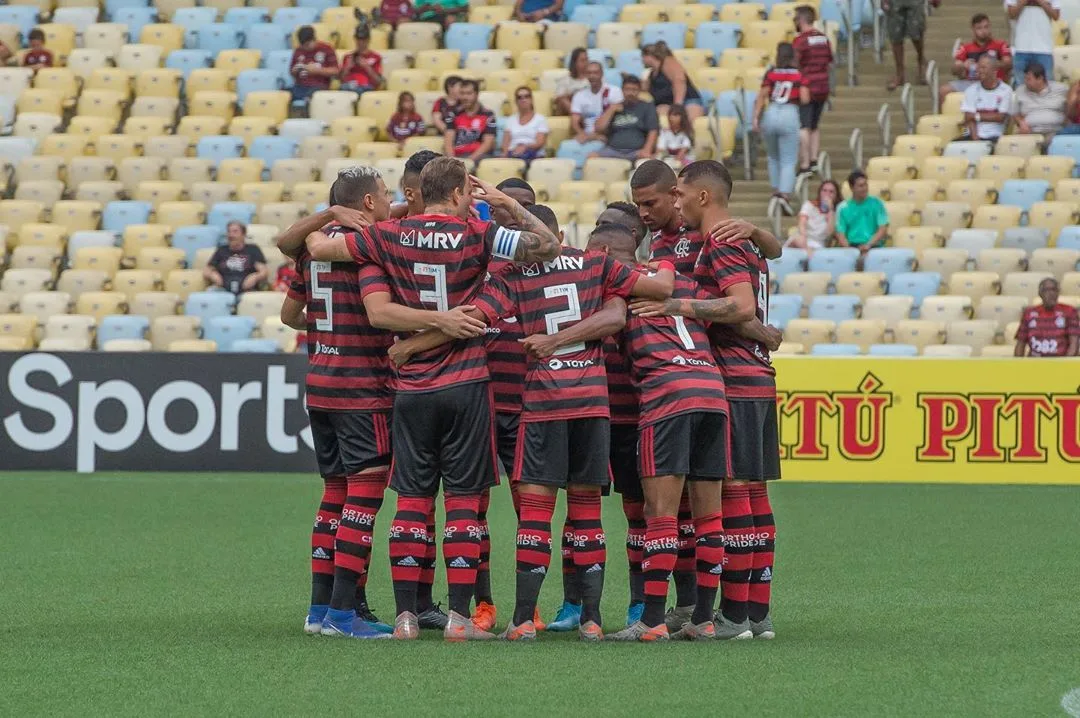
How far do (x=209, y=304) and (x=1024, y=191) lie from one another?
8.44 meters

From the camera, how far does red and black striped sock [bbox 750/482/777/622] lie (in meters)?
7.55

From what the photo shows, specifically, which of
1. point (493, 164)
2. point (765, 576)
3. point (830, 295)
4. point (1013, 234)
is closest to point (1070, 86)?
point (1013, 234)

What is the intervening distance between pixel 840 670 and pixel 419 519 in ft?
6.07

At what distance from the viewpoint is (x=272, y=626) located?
7719 millimetres

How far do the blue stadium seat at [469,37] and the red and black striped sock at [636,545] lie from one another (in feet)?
48.1

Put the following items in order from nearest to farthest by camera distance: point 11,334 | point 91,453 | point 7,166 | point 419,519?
point 419,519, point 91,453, point 11,334, point 7,166

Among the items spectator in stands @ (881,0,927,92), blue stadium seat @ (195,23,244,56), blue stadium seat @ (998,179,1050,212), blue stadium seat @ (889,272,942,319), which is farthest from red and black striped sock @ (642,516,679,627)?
blue stadium seat @ (195,23,244,56)

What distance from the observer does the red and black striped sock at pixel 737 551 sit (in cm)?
746

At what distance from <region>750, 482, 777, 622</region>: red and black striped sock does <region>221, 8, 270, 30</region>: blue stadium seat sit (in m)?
16.6

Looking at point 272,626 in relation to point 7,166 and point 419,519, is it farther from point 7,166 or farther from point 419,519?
point 7,166

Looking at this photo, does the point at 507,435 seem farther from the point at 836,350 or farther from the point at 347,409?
the point at 836,350

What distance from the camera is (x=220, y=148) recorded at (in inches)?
817

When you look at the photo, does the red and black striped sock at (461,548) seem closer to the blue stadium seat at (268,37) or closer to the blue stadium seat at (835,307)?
the blue stadium seat at (835,307)

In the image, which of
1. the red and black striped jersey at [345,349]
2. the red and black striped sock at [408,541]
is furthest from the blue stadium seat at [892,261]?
the red and black striped sock at [408,541]
